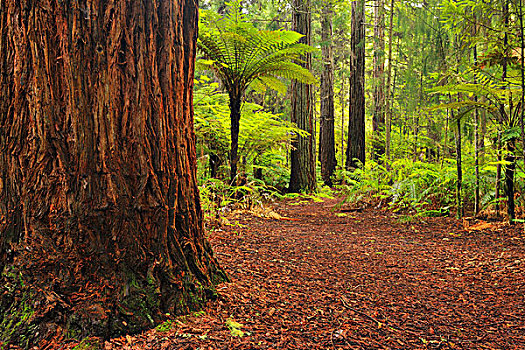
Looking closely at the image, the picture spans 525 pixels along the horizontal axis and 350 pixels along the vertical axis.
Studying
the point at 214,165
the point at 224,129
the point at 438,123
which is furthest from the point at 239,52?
the point at 438,123

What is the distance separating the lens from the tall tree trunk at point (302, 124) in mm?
8125

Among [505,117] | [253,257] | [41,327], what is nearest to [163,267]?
[41,327]

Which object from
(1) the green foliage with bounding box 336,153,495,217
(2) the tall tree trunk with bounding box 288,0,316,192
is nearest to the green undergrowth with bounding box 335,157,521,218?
(1) the green foliage with bounding box 336,153,495,217

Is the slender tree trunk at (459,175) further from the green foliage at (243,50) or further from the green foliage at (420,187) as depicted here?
the green foliage at (243,50)

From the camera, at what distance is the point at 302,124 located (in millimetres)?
8305

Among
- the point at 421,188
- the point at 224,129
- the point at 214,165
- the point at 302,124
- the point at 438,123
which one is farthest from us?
the point at 438,123

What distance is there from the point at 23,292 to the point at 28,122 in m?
0.72

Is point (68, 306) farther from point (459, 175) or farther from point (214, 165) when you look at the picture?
point (214, 165)

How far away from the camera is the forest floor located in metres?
1.66

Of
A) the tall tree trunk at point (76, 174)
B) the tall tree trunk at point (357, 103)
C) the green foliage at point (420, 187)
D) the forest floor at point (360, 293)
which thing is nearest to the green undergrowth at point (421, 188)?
the green foliage at point (420, 187)

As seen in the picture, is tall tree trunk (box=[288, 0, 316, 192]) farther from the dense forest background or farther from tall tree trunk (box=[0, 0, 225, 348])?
tall tree trunk (box=[0, 0, 225, 348])

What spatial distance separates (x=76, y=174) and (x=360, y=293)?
1848 mm

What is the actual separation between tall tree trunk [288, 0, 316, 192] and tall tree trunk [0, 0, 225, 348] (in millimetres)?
6569

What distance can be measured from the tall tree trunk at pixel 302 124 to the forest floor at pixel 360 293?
4.02 m
